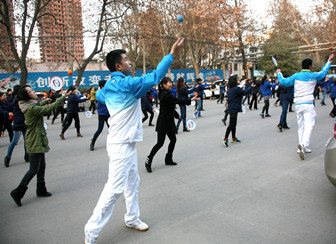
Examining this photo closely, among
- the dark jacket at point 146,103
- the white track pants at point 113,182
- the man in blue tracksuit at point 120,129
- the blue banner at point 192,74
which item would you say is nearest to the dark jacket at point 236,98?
the dark jacket at point 146,103

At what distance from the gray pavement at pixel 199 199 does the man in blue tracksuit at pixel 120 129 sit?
1.58 ft

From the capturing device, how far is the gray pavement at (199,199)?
3.17 metres

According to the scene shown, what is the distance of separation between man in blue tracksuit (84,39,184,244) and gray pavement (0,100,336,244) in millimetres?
482

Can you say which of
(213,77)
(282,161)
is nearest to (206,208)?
(282,161)

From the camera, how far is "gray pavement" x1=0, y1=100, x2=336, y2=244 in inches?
125

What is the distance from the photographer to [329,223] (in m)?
3.24

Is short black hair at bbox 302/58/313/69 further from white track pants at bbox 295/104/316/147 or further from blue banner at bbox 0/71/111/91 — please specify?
blue banner at bbox 0/71/111/91

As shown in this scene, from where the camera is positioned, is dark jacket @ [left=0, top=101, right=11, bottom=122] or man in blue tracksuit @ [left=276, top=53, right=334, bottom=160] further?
dark jacket @ [left=0, top=101, right=11, bottom=122]

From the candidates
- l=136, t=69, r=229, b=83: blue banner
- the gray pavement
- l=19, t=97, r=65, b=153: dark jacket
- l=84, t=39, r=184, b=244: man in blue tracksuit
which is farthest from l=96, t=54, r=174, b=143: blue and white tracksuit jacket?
l=136, t=69, r=229, b=83: blue banner

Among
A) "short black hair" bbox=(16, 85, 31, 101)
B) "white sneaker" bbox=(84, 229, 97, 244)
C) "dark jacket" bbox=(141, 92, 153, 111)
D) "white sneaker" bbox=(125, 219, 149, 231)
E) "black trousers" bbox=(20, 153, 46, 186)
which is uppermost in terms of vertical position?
"short black hair" bbox=(16, 85, 31, 101)

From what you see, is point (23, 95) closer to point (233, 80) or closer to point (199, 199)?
point (199, 199)

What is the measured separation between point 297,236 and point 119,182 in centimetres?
198

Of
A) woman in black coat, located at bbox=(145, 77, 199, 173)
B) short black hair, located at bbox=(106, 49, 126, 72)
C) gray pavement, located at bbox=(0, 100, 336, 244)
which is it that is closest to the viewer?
short black hair, located at bbox=(106, 49, 126, 72)

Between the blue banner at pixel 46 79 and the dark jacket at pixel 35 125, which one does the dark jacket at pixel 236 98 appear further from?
→ the blue banner at pixel 46 79
